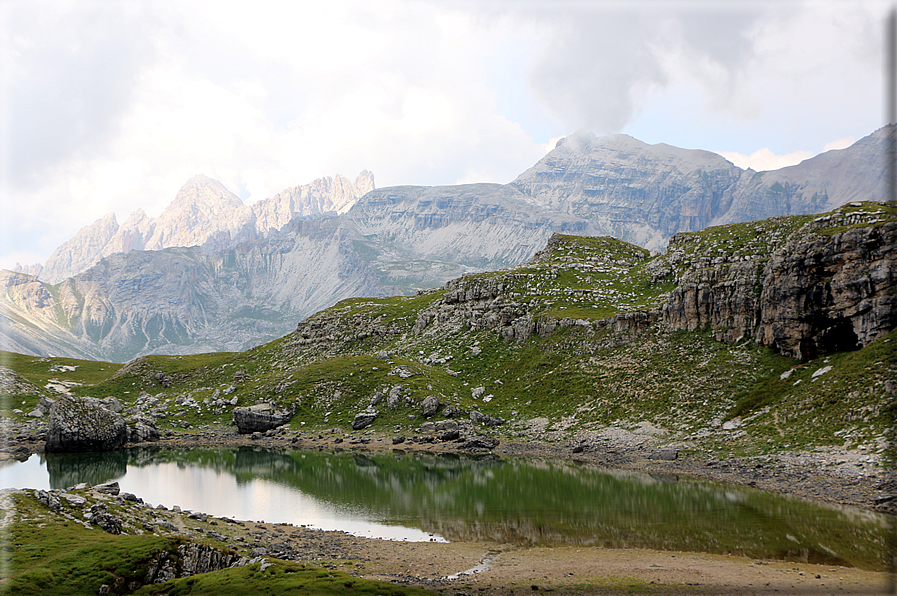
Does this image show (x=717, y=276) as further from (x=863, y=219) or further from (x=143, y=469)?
(x=143, y=469)

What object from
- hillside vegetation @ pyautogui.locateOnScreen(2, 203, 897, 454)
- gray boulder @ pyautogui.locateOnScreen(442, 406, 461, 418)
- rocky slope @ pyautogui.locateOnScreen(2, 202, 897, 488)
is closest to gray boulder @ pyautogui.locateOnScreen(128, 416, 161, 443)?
hillside vegetation @ pyautogui.locateOnScreen(2, 203, 897, 454)

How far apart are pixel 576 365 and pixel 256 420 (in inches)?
2572

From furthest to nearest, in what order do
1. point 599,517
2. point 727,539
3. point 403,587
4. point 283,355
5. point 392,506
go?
point 283,355
point 392,506
point 599,517
point 727,539
point 403,587

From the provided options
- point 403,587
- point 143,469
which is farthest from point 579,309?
point 403,587

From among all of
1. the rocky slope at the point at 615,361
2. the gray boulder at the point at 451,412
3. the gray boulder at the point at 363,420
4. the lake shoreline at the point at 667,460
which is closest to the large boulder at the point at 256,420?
the lake shoreline at the point at 667,460

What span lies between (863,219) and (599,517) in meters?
73.1

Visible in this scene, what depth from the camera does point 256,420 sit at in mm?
108250

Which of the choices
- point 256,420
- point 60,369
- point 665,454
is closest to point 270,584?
point 665,454

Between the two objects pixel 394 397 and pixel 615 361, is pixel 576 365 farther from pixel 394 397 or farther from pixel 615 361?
pixel 394 397

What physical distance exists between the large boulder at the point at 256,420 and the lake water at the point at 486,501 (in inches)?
797

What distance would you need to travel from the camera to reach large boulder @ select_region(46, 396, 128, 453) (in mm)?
91625

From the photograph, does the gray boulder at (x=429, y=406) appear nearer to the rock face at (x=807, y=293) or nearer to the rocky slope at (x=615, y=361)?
the rocky slope at (x=615, y=361)

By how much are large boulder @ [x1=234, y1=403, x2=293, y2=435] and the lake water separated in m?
20.2

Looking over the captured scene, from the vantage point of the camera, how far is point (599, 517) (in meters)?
47.3
